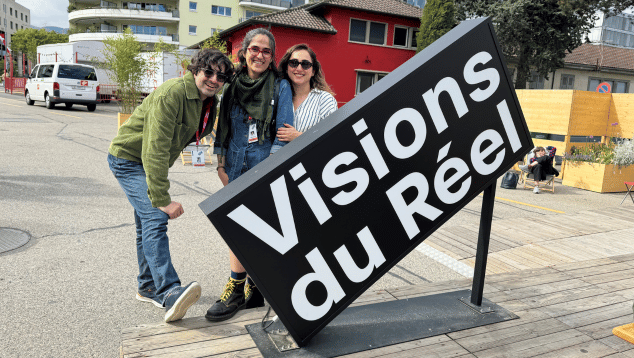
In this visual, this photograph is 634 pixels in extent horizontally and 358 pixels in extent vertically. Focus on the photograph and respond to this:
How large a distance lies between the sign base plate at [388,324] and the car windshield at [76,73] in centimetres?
2156

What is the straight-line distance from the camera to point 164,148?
2629 millimetres

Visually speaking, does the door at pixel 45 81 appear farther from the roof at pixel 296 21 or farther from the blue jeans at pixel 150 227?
the blue jeans at pixel 150 227

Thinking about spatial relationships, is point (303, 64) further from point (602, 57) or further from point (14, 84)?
point (602, 57)

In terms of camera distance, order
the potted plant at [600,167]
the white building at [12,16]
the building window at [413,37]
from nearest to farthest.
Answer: the potted plant at [600,167], the building window at [413,37], the white building at [12,16]

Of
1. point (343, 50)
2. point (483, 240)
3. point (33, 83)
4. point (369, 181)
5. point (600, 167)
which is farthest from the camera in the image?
point (343, 50)

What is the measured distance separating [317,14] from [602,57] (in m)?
24.3

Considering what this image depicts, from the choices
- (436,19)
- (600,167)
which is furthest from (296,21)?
(600,167)

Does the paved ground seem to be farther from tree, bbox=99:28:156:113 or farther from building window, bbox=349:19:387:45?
building window, bbox=349:19:387:45

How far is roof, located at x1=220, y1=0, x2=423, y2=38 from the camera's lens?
24.5 m

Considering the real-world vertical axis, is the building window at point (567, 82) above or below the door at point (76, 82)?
above

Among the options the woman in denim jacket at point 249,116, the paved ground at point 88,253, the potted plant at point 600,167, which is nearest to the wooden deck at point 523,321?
the woman in denim jacket at point 249,116

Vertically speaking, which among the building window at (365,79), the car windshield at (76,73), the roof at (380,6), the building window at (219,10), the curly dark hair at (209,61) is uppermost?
the building window at (219,10)

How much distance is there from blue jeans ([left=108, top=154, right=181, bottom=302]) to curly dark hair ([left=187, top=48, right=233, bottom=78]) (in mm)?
766

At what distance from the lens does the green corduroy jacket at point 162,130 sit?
2.61 m
